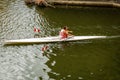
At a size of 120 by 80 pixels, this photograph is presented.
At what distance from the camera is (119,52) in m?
29.4

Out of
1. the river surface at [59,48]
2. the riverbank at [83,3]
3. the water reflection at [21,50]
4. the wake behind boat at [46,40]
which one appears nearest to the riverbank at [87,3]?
the riverbank at [83,3]

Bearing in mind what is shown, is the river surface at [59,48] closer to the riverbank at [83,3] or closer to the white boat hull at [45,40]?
the white boat hull at [45,40]

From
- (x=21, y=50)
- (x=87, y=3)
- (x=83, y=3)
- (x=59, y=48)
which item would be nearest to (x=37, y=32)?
(x=59, y=48)

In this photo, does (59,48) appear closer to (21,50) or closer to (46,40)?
(46,40)

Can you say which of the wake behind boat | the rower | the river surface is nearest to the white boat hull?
the wake behind boat

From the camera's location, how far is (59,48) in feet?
98.4

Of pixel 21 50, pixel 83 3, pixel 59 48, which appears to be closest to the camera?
pixel 21 50

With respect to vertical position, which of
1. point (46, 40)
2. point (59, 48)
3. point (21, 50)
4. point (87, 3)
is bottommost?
point (59, 48)

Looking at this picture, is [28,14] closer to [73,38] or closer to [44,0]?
[44,0]

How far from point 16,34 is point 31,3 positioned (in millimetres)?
11239

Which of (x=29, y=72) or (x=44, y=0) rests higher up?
(x=44, y=0)

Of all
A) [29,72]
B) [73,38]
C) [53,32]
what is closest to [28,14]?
[53,32]

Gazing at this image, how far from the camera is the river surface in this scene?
25.3 metres

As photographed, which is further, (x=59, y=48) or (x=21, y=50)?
(x=59, y=48)
